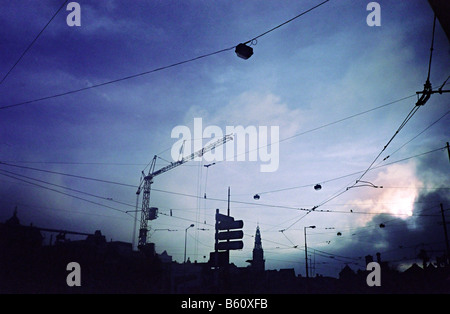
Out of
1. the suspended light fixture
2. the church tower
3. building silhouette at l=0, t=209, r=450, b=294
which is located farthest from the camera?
the church tower

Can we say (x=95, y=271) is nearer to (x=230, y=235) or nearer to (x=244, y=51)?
(x=230, y=235)

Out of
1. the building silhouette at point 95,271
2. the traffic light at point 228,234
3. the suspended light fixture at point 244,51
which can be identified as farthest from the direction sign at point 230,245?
the suspended light fixture at point 244,51

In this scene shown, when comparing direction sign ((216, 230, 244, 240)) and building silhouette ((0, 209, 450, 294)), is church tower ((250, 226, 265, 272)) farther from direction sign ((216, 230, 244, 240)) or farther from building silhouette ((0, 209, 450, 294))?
direction sign ((216, 230, 244, 240))

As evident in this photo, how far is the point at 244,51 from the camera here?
10.2m

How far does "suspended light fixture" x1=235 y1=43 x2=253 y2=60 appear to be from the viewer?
10151 millimetres

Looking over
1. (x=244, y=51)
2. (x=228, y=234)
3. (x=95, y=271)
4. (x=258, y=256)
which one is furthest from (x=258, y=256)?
(x=244, y=51)

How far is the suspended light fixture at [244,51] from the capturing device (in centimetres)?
1015

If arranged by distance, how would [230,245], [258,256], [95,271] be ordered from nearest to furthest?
1. [230,245]
2. [95,271]
3. [258,256]

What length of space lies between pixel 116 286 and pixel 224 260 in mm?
33188

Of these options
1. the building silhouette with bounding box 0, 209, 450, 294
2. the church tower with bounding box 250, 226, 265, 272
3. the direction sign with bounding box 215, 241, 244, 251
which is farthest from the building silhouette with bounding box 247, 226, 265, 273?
the direction sign with bounding box 215, 241, 244, 251
